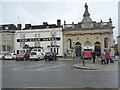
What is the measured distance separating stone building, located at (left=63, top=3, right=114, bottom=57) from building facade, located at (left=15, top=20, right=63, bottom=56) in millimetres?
2113

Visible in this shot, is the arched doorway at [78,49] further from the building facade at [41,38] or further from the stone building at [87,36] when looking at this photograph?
the building facade at [41,38]

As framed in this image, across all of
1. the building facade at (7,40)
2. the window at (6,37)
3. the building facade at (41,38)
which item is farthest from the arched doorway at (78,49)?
the window at (6,37)

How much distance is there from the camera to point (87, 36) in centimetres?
7919

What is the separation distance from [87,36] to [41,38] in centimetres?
1369

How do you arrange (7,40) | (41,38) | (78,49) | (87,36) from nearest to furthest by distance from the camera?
1. (78,49)
2. (87,36)
3. (41,38)
4. (7,40)

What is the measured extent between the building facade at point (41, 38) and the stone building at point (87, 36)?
83.2 inches

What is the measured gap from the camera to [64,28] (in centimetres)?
8181

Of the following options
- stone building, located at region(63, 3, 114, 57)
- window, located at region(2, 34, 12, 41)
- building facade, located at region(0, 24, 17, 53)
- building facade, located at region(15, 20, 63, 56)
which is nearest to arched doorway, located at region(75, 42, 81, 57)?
stone building, located at region(63, 3, 114, 57)

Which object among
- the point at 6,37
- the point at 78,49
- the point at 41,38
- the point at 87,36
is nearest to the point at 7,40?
the point at 6,37

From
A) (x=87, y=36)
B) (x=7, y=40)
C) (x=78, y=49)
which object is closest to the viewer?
(x=78, y=49)

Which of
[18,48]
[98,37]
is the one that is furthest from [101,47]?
[18,48]

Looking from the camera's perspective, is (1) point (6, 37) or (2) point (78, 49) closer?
(2) point (78, 49)

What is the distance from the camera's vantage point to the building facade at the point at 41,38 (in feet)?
267

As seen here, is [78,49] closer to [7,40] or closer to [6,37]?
[7,40]
